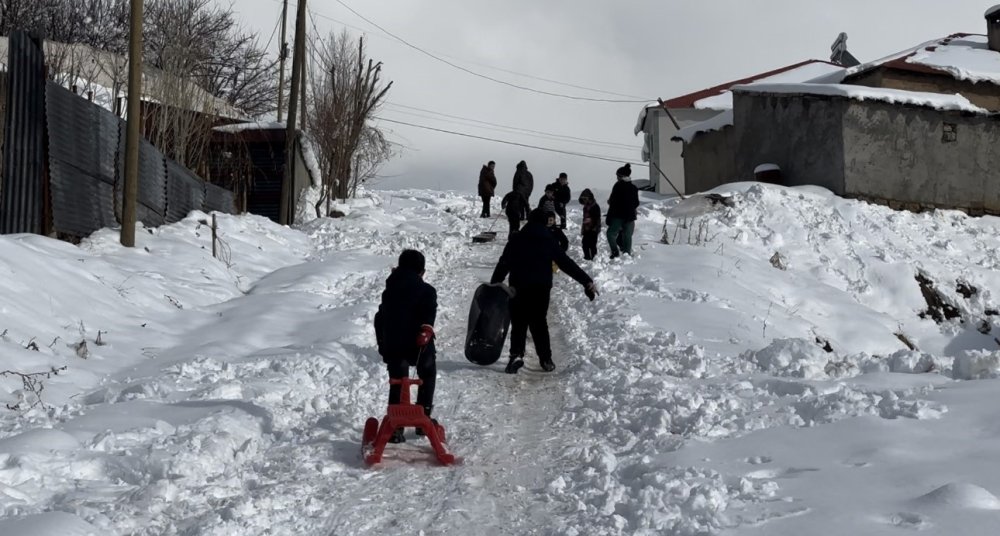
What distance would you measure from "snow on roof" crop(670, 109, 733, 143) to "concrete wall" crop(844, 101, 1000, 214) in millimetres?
4913

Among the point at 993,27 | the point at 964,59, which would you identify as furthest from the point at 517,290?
the point at 993,27

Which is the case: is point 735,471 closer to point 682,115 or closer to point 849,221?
point 849,221

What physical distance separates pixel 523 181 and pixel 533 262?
11237 mm

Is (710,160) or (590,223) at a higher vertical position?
(710,160)

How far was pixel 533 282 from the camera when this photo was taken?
1084cm

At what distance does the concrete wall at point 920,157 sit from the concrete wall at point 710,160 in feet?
14.8

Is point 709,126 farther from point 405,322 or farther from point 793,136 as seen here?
point 405,322

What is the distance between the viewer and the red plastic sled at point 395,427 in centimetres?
725

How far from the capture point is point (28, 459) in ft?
22.2

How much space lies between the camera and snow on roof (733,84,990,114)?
27.1 meters

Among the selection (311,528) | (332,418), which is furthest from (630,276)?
(311,528)

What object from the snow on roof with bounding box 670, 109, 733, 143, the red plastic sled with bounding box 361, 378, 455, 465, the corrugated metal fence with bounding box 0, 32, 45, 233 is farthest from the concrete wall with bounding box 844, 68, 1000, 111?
the red plastic sled with bounding box 361, 378, 455, 465

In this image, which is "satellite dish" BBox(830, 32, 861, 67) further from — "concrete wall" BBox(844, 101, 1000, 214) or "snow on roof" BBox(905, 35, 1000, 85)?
"concrete wall" BBox(844, 101, 1000, 214)

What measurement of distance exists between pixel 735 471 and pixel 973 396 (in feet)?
6.94
